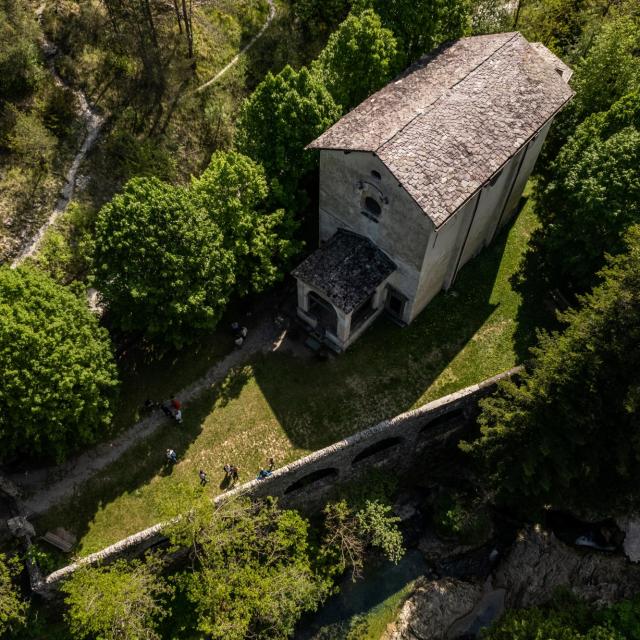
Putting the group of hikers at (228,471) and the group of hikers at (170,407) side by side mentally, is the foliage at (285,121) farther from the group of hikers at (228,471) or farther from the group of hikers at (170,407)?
the group of hikers at (228,471)

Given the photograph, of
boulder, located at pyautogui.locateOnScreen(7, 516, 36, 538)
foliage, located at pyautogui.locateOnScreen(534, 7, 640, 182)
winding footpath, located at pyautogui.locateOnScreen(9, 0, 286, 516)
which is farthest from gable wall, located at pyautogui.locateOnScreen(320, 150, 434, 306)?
boulder, located at pyautogui.locateOnScreen(7, 516, 36, 538)

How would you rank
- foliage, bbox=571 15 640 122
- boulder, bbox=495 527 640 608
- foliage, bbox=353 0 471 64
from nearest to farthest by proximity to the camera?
boulder, bbox=495 527 640 608
foliage, bbox=353 0 471 64
foliage, bbox=571 15 640 122

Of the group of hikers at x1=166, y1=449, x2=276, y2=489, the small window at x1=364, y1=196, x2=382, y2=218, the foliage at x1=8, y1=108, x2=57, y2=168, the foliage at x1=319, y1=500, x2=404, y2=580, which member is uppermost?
the foliage at x1=8, y1=108, x2=57, y2=168

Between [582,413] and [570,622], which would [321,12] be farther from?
[570,622]

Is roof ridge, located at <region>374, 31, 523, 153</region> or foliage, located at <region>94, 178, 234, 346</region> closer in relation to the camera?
foliage, located at <region>94, 178, 234, 346</region>

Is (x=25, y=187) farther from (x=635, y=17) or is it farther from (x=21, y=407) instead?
(x=635, y=17)

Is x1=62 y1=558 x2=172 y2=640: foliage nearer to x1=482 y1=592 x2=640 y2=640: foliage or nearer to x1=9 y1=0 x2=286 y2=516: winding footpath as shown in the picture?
x1=9 y1=0 x2=286 y2=516: winding footpath

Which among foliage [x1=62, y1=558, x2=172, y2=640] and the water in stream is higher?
foliage [x1=62, y1=558, x2=172, y2=640]

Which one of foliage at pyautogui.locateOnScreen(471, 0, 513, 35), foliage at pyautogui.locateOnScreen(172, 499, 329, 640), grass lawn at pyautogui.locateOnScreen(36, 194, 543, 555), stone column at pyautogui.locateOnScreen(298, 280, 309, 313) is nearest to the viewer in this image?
foliage at pyautogui.locateOnScreen(172, 499, 329, 640)
